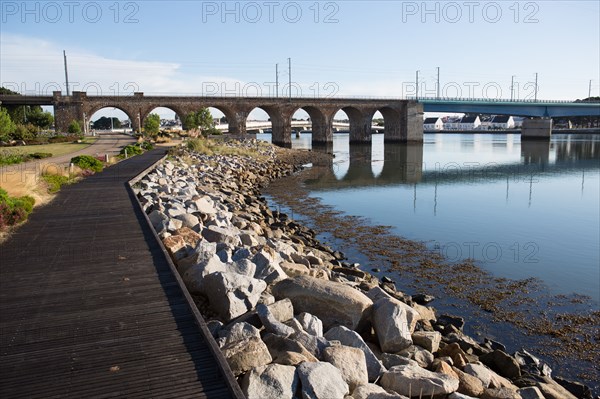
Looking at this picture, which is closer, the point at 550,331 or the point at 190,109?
the point at 550,331

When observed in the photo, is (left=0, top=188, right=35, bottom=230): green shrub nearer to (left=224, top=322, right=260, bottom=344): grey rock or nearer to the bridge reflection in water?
(left=224, top=322, right=260, bottom=344): grey rock

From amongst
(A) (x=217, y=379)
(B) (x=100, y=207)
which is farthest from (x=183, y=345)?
(B) (x=100, y=207)

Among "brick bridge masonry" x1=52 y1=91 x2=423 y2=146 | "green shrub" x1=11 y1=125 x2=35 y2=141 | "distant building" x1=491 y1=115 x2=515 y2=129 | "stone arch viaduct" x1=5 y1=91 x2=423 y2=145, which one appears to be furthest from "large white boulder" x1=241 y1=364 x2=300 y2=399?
"distant building" x1=491 y1=115 x2=515 y2=129

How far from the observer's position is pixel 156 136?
161 ft

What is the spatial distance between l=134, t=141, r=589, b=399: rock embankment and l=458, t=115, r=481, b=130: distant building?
168962 millimetres

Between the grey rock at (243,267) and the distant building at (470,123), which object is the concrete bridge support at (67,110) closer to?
the grey rock at (243,267)

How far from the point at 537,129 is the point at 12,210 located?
99005 mm

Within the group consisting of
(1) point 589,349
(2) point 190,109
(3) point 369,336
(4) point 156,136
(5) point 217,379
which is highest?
(2) point 190,109

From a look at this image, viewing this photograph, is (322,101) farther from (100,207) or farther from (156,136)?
(100,207)

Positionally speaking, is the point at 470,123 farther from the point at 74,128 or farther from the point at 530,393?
the point at 530,393

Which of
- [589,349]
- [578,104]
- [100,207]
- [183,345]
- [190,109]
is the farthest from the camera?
[578,104]

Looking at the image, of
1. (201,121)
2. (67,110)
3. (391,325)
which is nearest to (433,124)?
(201,121)

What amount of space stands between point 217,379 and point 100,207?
9.77 metres

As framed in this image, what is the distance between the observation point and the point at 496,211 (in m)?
21.9
